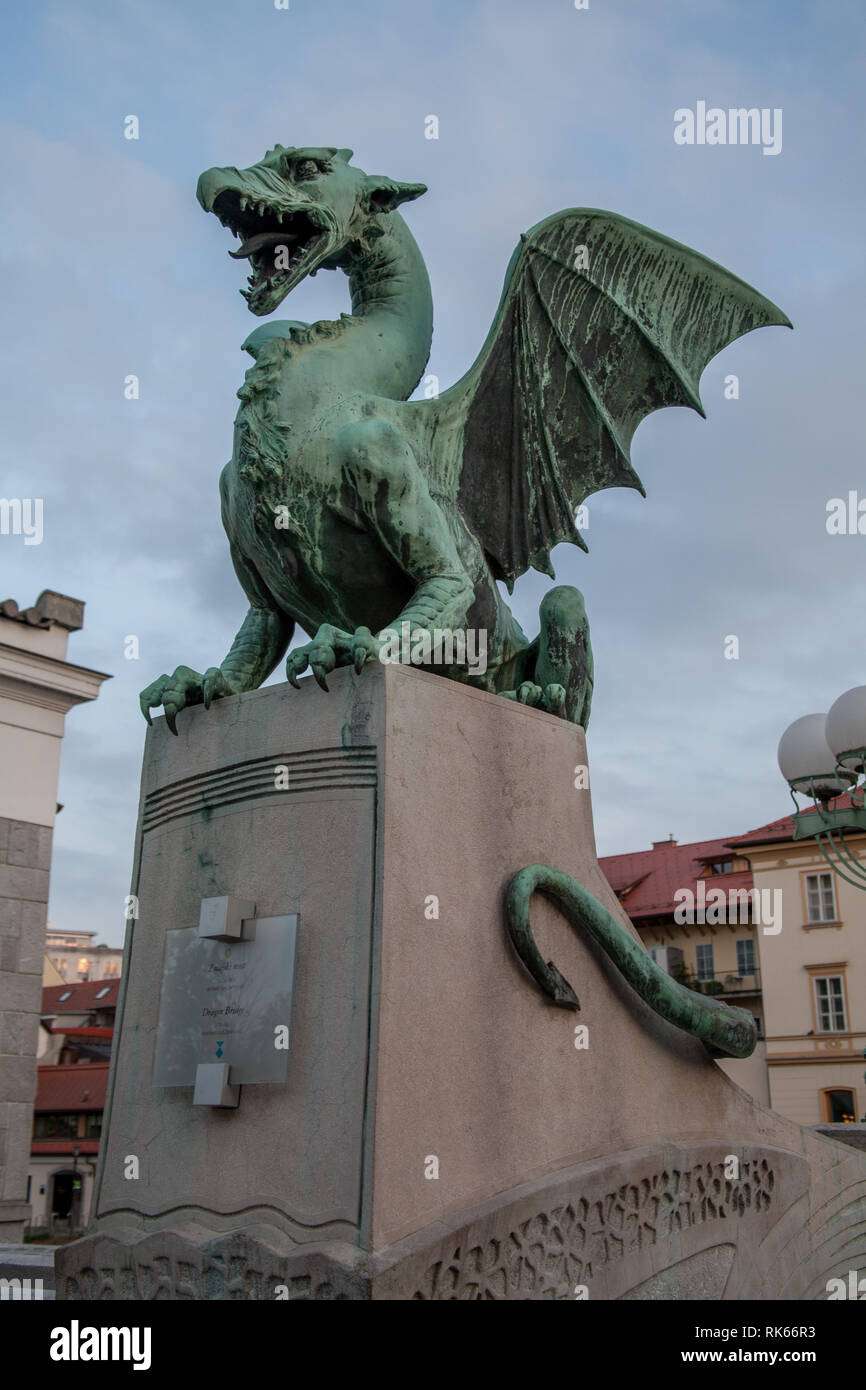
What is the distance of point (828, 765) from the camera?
349 inches

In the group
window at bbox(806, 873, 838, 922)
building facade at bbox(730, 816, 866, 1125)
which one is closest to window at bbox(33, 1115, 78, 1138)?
building facade at bbox(730, 816, 866, 1125)

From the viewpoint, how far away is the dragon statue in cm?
406

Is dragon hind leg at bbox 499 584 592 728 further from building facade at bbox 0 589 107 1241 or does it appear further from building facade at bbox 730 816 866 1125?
building facade at bbox 730 816 866 1125

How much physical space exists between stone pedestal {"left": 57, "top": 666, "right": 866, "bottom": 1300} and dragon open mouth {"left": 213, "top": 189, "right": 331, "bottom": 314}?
4.93 feet

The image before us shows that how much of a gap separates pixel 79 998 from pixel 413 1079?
148 ft

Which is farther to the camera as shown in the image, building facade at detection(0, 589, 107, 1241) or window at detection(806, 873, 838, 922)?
window at detection(806, 873, 838, 922)

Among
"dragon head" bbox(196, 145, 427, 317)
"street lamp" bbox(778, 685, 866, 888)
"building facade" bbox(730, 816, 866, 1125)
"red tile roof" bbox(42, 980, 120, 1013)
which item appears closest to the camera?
"dragon head" bbox(196, 145, 427, 317)

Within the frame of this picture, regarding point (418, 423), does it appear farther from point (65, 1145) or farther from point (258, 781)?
point (65, 1145)

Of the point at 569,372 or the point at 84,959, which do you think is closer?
the point at 569,372

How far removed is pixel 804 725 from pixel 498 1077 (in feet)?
20.3

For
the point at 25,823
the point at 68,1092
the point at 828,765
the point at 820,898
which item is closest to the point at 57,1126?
the point at 68,1092

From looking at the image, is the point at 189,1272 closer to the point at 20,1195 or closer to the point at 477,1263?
the point at 477,1263

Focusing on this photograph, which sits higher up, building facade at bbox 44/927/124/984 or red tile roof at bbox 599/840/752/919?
building facade at bbox 44/927/124/984

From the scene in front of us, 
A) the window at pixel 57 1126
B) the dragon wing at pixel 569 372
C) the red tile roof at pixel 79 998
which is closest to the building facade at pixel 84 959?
the red tile roof at pixel 79 998
